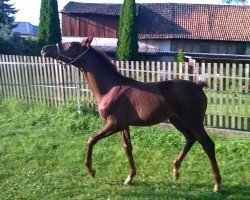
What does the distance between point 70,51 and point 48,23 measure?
24.5 m

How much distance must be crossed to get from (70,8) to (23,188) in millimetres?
31764

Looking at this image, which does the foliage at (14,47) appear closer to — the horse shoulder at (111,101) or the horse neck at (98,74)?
the horse neck at (98,74)

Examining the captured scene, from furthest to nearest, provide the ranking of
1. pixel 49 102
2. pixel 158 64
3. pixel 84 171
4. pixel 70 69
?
pixel 49 102, pixel 70 69, pixel 158 64, pixel 84 171

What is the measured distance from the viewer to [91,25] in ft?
117

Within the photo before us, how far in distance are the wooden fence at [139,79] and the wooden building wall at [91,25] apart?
2368 centimetres

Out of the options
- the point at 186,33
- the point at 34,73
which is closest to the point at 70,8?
the point at 186,33

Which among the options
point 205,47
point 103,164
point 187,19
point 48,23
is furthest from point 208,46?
point 103,164

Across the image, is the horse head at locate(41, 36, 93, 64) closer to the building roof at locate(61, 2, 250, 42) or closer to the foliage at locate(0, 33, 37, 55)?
the foliage at locate(0, 33, 37, 55)

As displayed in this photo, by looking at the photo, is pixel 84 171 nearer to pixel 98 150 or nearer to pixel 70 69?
pixel 98 150

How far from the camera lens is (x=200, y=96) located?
5.34 meters

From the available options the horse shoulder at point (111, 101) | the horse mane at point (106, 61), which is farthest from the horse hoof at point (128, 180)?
the horse mane at point (106, 61)

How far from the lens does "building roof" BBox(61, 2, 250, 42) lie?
115ft

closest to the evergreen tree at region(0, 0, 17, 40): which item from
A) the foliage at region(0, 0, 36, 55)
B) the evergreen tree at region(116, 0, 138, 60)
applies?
the foliage at region(0, 0, 36, 55)

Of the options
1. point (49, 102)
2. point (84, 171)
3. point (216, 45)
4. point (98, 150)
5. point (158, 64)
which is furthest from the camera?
point (216, 45)
